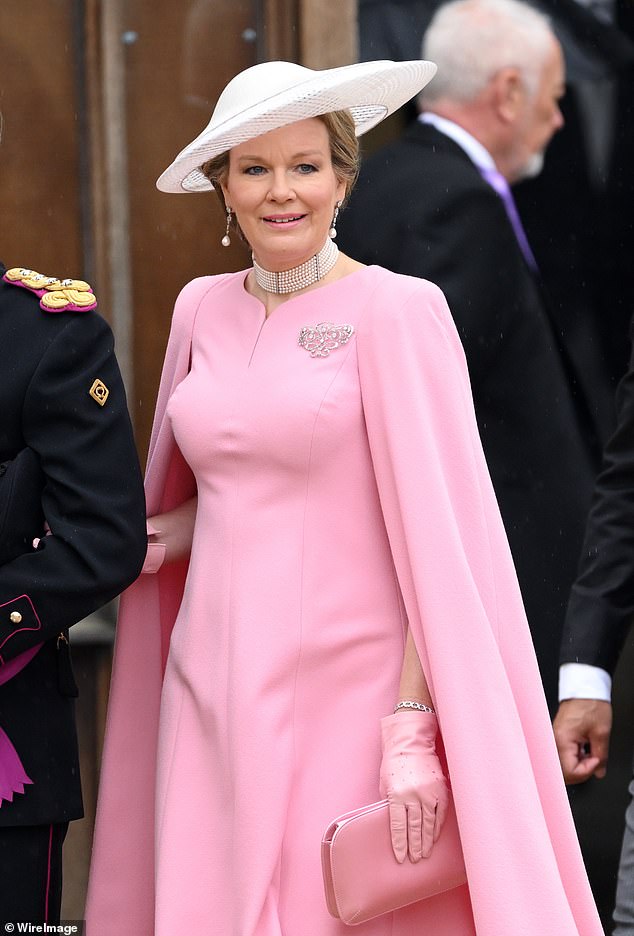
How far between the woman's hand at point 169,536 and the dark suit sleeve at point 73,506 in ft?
0.83

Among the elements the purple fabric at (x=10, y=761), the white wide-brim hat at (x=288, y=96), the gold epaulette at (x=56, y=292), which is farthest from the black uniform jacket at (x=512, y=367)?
the purple fabric at (x=10, y=761)

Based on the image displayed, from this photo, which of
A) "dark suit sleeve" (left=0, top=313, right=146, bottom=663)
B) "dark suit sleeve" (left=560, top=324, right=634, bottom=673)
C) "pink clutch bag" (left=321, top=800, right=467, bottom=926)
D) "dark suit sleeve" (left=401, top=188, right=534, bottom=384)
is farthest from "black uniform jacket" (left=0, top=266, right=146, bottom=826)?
"dark suit sleeve" (left=401, top=188, right=534, bottom=384)

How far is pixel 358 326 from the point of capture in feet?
9.56

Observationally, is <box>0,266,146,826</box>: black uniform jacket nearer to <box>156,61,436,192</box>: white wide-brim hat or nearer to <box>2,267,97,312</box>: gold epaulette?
<box>2,267,97,312</box>: gold epaulette

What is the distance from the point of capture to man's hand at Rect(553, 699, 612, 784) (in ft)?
13.1

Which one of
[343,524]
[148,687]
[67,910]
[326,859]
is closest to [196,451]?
[343,524]

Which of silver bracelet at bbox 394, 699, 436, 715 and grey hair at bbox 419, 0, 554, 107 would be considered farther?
grey hair at bbox 419, 0, 554, 107

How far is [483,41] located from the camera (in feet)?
14.2

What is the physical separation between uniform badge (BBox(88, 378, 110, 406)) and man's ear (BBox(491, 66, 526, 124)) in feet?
6.23

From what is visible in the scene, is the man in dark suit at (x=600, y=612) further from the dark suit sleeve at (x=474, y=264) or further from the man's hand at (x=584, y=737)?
the dark suit sleeve at (x=474, y=264)

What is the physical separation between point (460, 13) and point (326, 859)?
241 cm

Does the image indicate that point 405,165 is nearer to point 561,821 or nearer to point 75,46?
point 75,46

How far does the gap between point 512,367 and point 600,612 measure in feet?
2.46

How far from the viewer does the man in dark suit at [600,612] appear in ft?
12.7
